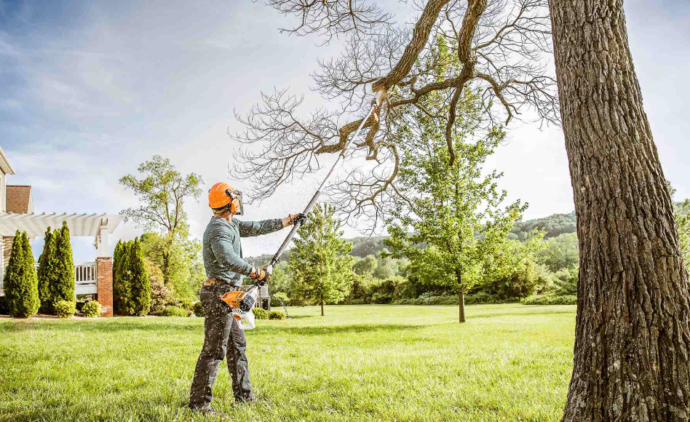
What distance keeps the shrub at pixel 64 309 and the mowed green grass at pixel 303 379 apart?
20.1 feet

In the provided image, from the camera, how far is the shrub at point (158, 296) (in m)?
20.3

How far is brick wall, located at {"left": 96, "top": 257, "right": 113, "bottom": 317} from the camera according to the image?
1791 cm

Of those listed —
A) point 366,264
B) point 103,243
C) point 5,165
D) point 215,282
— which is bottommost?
point 366,264

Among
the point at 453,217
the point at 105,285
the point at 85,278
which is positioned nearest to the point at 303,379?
the point at 453,217

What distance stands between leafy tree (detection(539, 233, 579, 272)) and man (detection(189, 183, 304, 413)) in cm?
3392

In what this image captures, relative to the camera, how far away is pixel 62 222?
716 inches

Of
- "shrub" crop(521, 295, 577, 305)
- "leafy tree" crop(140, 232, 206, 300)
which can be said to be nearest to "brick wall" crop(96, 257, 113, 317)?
"leafy tree" crop(140, 232, 206, 300)

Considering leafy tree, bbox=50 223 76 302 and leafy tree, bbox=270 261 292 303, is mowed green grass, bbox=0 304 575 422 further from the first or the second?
leafy tree, bbox=270 261 292 303

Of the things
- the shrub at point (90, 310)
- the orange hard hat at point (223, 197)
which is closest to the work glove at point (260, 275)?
the orange hard hat at point (223, 197)

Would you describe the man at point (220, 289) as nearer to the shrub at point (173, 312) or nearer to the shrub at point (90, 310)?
the shrub at point (90, 310)

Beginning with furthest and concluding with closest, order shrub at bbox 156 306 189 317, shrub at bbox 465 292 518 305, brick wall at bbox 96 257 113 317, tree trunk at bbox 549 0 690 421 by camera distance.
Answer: shrub at bbox 465 292 518 305, shrub at bbox 156 306 189 317, brick wall at bbox 96 257 113 317, tree trunk at bbox 549 0 690 421

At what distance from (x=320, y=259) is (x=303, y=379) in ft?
55.8

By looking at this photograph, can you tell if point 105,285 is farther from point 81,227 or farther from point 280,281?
point 280,281

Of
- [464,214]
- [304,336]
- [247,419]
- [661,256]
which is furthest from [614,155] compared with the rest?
[464,214]
